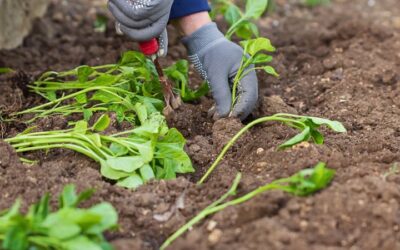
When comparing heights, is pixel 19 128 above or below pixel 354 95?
above

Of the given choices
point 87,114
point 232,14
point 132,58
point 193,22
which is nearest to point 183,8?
point 193,22

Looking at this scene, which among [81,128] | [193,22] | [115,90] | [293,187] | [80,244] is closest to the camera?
[80,244]

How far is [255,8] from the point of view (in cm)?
216

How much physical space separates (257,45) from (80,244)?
0.82m

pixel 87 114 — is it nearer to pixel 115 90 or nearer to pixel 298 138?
pixel 115 90

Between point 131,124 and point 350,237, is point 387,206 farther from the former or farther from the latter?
point 131,124

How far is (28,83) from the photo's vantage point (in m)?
2.12

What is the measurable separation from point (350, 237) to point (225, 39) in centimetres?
87

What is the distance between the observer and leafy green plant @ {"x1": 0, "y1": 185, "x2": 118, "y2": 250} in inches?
48.1

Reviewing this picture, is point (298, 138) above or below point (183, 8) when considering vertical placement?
below

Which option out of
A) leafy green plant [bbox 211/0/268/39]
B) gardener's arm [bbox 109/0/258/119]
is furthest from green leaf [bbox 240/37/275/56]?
leafy green plant [bbox 211/0/268/39]

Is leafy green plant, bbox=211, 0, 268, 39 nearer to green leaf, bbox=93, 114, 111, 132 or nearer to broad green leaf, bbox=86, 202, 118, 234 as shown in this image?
green leaf, bbox=93, 114, 111, 132

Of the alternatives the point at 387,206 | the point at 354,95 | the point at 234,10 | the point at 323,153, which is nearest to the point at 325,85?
the point at 354,95

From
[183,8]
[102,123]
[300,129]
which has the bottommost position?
[300,129]
